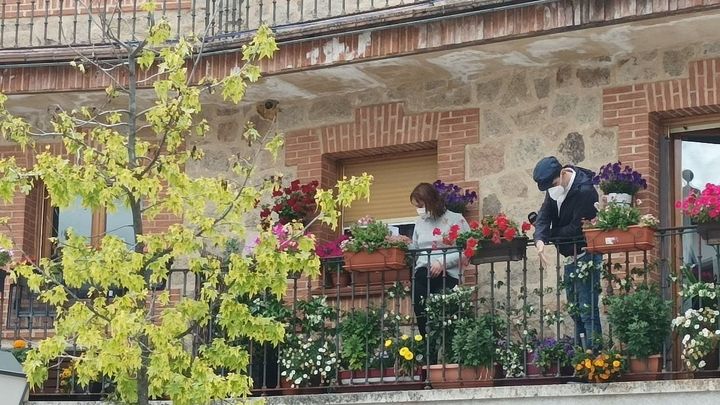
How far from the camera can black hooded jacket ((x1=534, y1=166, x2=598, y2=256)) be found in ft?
40.0

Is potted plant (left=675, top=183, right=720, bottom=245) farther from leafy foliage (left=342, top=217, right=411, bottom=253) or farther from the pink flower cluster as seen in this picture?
leafy foliage (left=342, top=217, right=411, bottom=253)

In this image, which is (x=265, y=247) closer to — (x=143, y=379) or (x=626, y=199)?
(x=143, y=379)

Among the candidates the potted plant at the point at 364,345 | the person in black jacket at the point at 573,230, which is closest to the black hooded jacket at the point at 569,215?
the person in black jacket at the point at 573,230

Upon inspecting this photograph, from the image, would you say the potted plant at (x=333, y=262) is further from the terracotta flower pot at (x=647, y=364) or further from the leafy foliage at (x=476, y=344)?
the terracotta flower pot at (x=647, y=364)

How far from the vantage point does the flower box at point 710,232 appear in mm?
11297

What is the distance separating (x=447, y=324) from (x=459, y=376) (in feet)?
1.58

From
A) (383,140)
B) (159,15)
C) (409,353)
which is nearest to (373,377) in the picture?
(409,353)

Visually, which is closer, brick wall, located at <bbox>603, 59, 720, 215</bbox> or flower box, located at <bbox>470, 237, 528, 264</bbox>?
flower box, located at <bbox>470, 237, 528, 264</bbox>

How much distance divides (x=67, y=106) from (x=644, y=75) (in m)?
5.13

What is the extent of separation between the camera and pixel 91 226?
50.0ft

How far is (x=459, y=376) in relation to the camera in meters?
12.1

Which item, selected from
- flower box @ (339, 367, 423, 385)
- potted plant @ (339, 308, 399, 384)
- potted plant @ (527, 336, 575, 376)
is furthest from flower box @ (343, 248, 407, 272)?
potted plant @ (527, 336, 575, 376)

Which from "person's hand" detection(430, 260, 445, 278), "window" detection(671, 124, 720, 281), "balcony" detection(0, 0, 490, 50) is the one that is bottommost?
"person's hand" detection(430, 260, 445, 278)

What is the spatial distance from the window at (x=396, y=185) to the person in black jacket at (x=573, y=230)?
5.73ft
